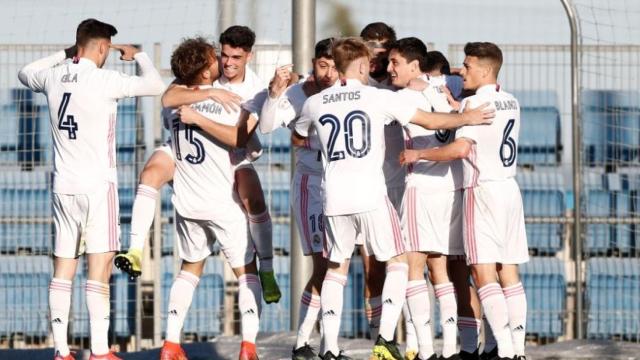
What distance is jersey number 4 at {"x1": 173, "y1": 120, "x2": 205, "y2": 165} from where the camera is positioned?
10.3m

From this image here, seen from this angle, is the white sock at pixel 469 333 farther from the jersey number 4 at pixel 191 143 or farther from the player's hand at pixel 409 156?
the jersey number 4 at pixel 191 143

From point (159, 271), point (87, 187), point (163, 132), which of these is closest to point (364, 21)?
point (163, 132)

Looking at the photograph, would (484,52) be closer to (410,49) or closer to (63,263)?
(410,49)

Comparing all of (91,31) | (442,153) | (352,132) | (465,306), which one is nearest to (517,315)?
(465,306)

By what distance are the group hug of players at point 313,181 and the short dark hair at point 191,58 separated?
0.04 feet

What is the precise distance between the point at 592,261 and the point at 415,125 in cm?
422

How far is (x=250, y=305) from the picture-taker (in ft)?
34.3

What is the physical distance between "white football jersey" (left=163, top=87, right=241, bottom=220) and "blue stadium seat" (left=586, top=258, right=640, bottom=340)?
15.6ft

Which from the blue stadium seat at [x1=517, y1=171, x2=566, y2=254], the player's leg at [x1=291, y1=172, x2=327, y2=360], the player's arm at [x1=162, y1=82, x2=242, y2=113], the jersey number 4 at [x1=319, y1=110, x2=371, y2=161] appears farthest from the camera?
the blue stadium seat at [x1=517, y1=171, x2=566, y2=254]

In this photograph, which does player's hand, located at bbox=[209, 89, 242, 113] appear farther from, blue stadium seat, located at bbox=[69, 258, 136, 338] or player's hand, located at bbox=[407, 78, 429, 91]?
blue stadium seat, located at bbox=[69, 258, 136, 338]

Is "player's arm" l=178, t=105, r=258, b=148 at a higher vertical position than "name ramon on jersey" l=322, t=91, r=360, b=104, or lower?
lower

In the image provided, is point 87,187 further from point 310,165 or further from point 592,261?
point 592,261

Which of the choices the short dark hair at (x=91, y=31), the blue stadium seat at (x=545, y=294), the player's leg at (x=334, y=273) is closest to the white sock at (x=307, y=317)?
the player's leg at (x=334, y=273)

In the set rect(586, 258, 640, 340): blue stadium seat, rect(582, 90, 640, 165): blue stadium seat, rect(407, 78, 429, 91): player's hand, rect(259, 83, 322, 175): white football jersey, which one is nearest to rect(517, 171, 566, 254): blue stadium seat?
rect(582, 90, 640, 165): blue stadium seat
